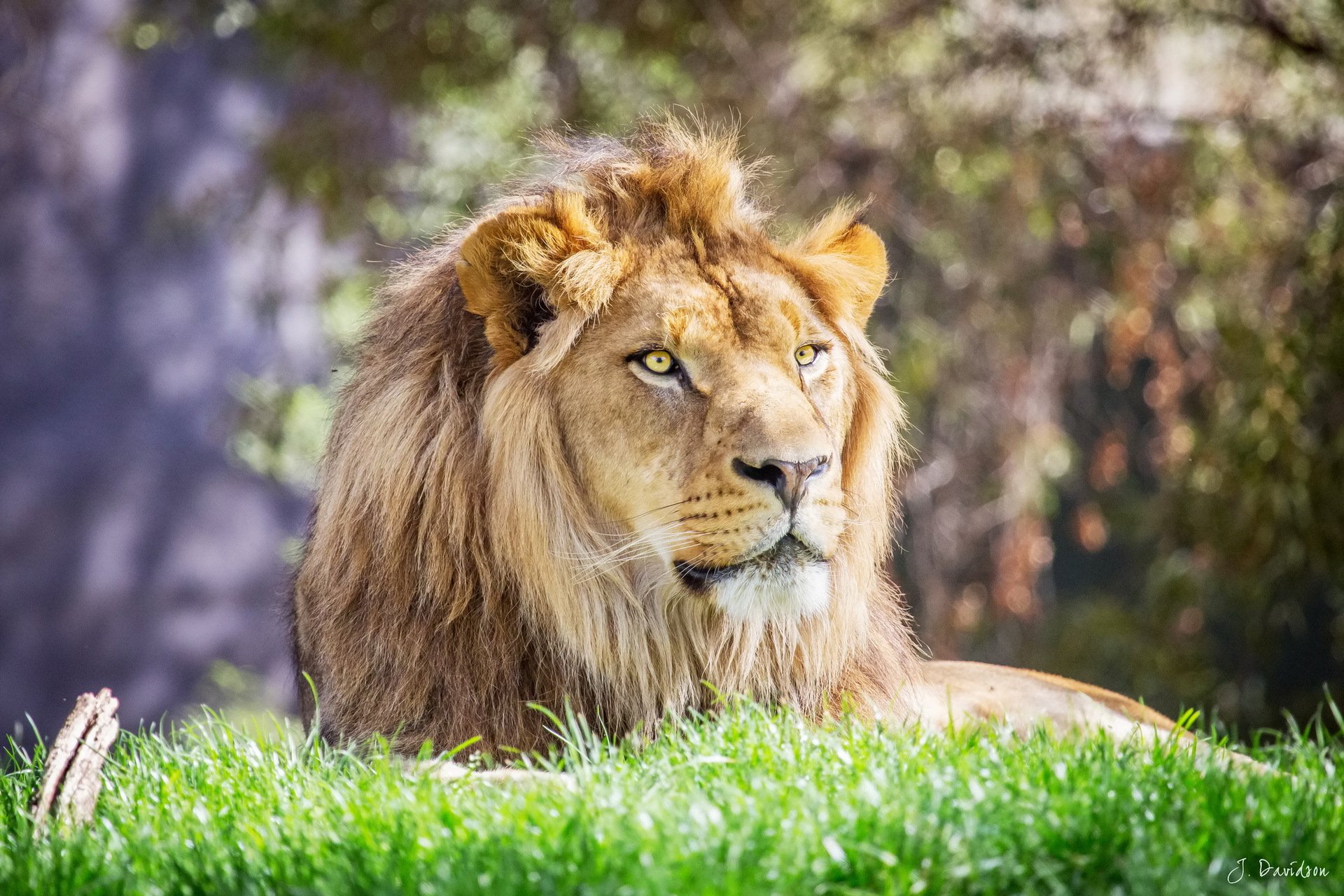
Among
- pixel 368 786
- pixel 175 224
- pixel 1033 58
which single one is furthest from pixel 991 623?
pixel 368 786

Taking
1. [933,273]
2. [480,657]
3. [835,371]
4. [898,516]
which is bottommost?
[480,657]

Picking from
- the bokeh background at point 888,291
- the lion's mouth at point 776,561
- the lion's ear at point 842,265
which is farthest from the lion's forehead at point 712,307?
the bokeh background at point 888,291

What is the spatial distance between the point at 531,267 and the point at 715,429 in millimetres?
580

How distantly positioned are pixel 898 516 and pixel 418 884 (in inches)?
72.4

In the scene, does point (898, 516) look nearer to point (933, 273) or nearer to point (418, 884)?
point (418, 884)

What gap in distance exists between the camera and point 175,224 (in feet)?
31.1

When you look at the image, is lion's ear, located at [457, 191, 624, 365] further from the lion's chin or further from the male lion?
the lion's chin

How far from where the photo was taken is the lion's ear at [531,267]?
3.17 m

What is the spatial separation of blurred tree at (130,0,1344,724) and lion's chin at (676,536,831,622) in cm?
478

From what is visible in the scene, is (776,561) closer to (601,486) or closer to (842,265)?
(601,486)

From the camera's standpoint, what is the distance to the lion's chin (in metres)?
2.94

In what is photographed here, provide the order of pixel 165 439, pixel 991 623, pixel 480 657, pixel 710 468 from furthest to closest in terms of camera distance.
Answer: pixel 165 439 → pixel 991 623 → pixel 480 657 → pixel 710 468


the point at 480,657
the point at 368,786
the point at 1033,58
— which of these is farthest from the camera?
the point at 1033,58

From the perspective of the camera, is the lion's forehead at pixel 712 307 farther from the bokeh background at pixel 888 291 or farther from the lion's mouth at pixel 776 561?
the bokeh background at pixel 888 291
